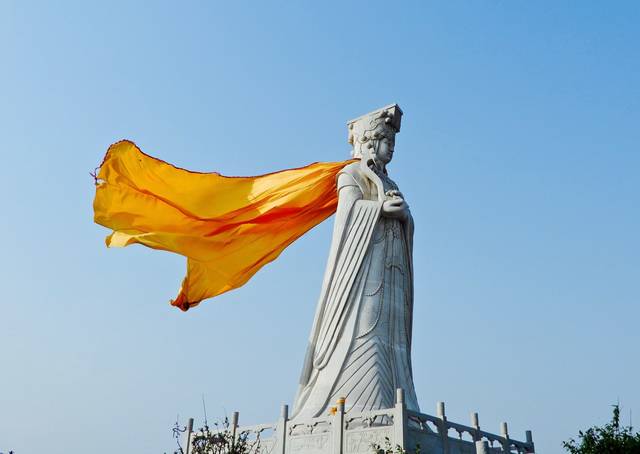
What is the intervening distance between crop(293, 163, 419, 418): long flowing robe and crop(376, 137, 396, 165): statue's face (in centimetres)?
44

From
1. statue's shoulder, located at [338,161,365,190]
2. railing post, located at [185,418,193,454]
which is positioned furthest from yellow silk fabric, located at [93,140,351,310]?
railing post, located at [185,418,193,454]

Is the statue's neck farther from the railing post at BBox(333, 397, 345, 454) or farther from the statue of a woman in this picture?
the railing post at BBox(333, 397, 345, 454)

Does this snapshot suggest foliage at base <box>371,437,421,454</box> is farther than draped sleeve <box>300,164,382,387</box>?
No

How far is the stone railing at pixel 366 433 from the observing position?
11.8 meters

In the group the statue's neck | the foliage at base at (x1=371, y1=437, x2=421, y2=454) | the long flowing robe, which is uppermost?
the statue's neck

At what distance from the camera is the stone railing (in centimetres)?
1183

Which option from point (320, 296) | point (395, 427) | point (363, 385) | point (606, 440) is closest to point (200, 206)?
point (320, 296)

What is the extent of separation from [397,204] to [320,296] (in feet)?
8.43

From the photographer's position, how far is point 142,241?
16656 millimetres

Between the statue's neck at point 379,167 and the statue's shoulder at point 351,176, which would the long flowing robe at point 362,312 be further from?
the statue's neck at point 379,167

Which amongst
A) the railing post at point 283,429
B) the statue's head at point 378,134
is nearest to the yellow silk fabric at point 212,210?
the statue's head at point 378,134

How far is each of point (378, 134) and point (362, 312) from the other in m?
4.50

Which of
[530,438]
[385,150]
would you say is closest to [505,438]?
[530,438]

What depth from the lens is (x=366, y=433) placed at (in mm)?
11938
